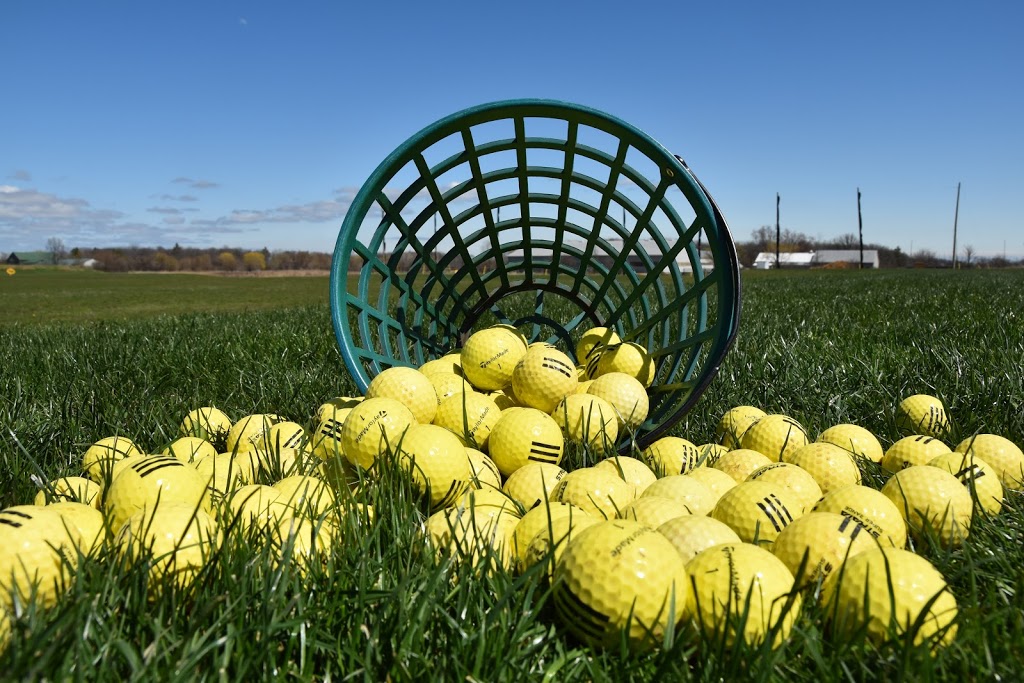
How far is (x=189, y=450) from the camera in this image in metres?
2.22

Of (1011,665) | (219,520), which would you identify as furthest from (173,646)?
(1011,665)

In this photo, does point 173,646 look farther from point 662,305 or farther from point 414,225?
point 662,305

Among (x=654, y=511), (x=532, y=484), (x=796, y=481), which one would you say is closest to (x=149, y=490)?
(x=532, y=484)

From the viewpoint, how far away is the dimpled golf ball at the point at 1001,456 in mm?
2057

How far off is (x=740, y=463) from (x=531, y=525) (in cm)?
92

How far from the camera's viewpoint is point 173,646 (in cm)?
106

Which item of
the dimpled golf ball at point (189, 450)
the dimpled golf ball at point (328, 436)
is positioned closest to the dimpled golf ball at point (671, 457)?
the dimpled golf ball at point (328, 436)

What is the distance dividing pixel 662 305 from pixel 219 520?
238cm

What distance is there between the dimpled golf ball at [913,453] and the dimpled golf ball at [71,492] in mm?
2432

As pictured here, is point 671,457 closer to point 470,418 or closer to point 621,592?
point 470,418

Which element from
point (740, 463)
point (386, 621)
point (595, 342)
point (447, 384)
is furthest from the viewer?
point (595, 342)

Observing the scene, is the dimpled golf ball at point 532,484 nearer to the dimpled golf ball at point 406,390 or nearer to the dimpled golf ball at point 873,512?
the dimpled golf ball at point 406,390

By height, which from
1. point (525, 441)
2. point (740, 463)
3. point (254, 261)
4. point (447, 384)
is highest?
point (254, 261)

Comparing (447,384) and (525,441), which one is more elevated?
(447,384)
